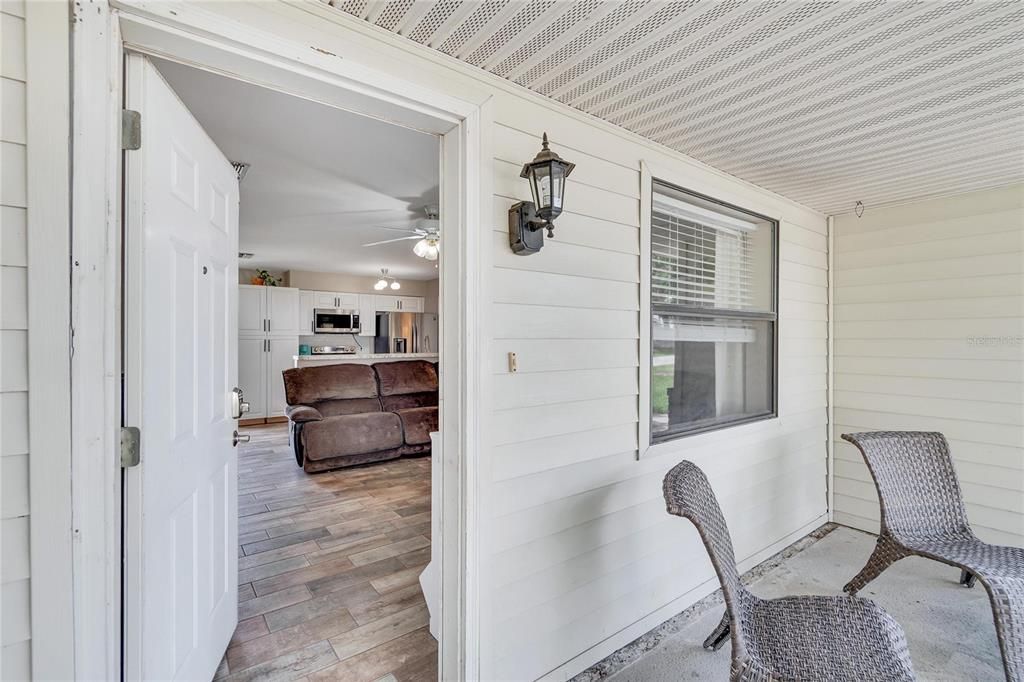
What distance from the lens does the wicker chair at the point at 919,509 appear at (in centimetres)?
215

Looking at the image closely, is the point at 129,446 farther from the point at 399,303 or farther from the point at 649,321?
the point at 399,303

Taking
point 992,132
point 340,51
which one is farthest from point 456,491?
point 992,132

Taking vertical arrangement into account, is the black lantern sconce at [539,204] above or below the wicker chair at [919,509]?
above

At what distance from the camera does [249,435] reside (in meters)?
2.62

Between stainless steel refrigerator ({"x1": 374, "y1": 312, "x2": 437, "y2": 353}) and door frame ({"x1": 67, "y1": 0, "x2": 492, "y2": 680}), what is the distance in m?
7.65

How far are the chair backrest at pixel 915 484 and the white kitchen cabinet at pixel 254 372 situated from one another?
24.9ft

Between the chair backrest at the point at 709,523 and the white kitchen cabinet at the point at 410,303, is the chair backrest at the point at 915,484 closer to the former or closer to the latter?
the chair backrest at the point at 709,523

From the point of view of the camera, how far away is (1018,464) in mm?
2754

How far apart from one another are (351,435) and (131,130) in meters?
4.05

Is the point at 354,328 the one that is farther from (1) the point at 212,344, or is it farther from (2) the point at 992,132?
(2) the point at 992,132

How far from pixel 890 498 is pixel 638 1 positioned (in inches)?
106

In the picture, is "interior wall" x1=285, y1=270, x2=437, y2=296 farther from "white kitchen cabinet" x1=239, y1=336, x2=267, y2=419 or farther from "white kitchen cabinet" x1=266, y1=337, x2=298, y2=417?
"white kitchen cabinet" x1=239, y1=336, x2=267, y2=419

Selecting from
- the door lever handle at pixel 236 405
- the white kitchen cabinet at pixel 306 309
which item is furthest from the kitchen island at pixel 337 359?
the door lever handle at pixel 236 405

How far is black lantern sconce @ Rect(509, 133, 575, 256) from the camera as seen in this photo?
5.14ft
